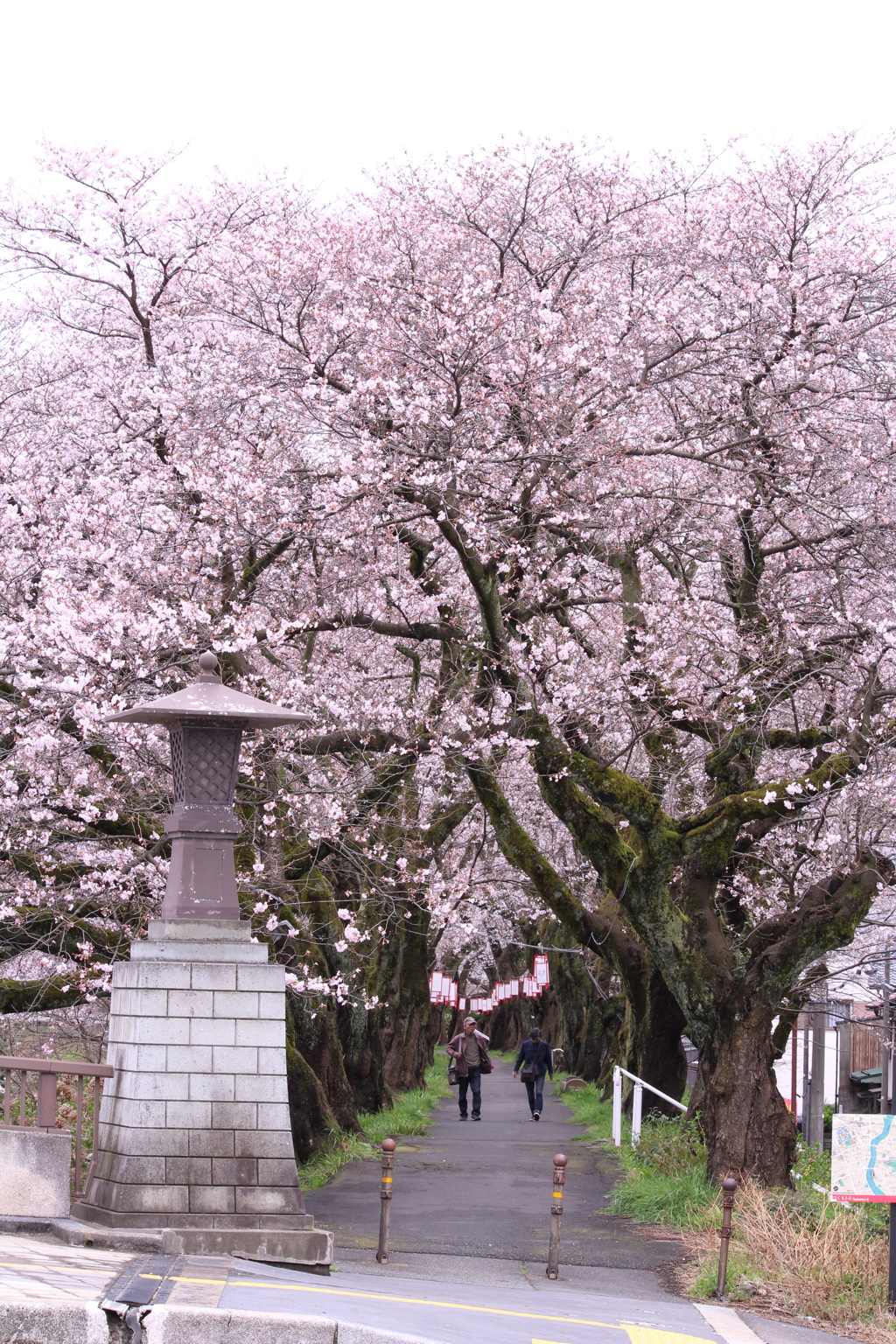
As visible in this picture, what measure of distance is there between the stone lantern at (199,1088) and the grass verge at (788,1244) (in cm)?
353

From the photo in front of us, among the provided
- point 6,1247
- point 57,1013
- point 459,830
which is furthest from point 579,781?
point 459,830

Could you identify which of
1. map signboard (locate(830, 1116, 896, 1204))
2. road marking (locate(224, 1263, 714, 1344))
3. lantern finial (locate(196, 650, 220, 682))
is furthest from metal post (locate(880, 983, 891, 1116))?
lantern finial (locate(196, 650, 220, 682))

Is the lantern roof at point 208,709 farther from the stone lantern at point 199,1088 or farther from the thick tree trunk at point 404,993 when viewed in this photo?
the thick tree trunk at point 404,993

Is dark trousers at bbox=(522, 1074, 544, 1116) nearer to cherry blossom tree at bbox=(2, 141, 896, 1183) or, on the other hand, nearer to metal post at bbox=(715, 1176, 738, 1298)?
cherry blossom tree at bbox=(2, 141, 896, 1183)

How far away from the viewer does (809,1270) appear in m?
10.2

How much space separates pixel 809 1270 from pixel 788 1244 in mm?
418

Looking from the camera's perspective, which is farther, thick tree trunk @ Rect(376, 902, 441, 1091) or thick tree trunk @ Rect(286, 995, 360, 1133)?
thick tree trunk @ Rect(376, 902, 441, 1091)

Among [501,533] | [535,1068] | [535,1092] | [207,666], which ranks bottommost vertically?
[535,1092]

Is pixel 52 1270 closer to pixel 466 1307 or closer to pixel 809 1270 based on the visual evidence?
pixel 466 1307

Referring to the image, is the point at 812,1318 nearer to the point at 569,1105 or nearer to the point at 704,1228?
the point at 704,1228

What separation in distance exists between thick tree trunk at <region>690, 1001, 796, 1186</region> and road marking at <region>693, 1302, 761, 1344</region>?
149 inches

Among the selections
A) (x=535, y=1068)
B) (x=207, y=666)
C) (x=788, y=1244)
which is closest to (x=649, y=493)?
(x=207, y=666)

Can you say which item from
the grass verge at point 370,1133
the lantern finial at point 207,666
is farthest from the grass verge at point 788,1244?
the lantern finial at point 207,666

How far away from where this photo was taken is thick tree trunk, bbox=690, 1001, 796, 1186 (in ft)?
44.5
